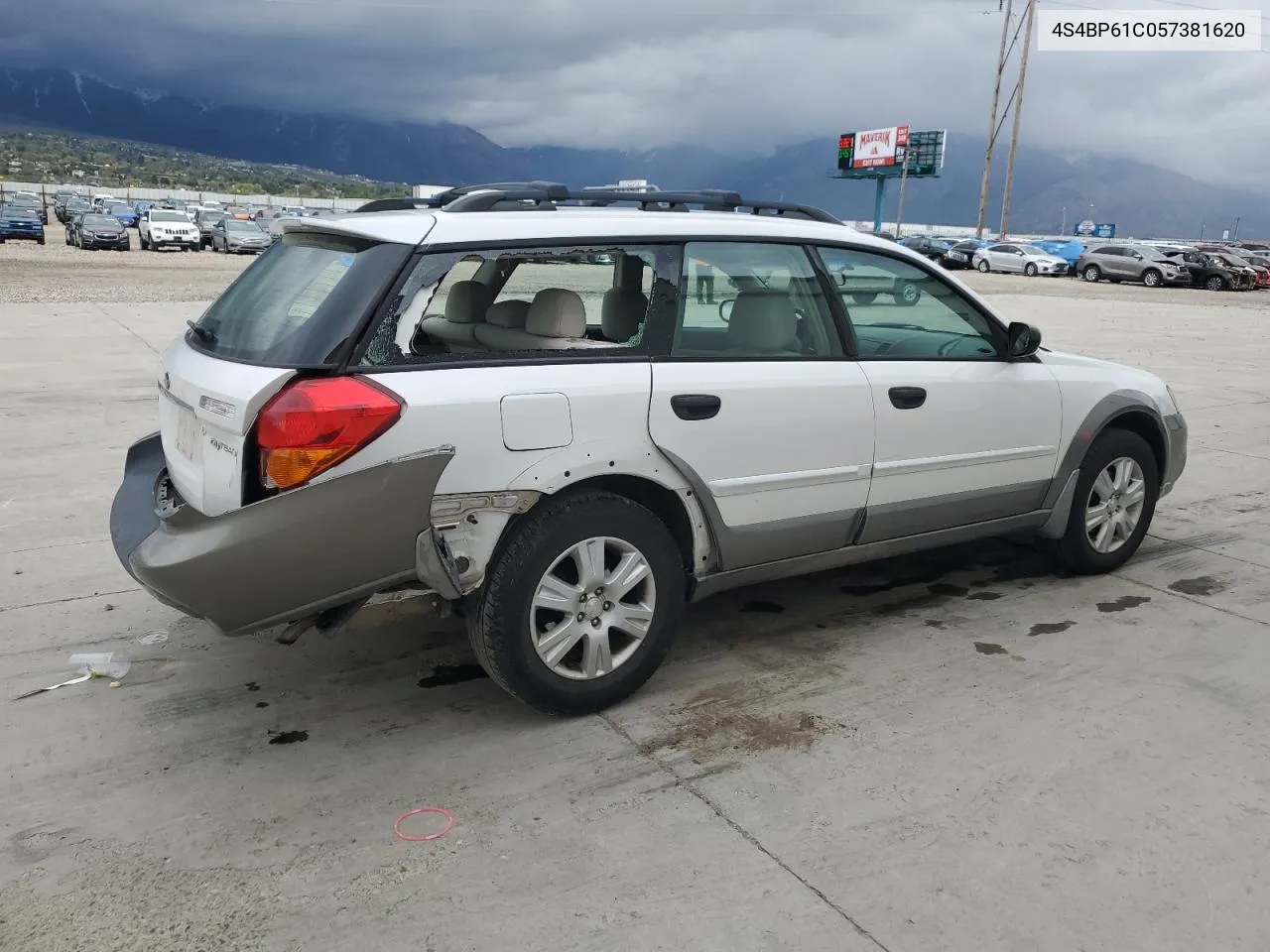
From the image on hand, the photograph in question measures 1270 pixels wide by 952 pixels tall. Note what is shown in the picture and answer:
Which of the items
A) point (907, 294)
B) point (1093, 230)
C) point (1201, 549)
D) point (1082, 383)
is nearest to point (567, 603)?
point (907, 294)

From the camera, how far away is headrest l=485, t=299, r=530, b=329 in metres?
3.94

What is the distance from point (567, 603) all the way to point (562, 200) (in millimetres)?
1523

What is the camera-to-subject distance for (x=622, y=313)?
3785 mm

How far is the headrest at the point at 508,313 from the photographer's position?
3.94m

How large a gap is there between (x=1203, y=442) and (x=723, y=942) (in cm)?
758

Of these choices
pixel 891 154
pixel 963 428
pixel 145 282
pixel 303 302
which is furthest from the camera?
pixel 891 154

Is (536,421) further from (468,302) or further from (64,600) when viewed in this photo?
(64,600)

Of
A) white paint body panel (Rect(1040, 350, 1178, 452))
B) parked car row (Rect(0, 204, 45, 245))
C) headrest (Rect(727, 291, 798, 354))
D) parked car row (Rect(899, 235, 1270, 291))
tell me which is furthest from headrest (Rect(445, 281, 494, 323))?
parked car row (Rect(0, 204, 45, 245))

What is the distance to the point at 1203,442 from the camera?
8445 millimetres

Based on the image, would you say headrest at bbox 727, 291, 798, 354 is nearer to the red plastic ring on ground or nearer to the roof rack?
the roof rack

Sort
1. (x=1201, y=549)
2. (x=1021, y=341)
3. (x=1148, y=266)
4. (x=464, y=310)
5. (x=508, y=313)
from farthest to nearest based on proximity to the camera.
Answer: (x=1148, y=266)
(x=1201, y=549)
(x=1021, y=341)
(x=464, y=310)
(x=508, y=313)

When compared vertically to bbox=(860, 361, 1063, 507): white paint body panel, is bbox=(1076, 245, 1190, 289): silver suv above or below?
above

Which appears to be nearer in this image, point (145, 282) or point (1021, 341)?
point (1021, 341)

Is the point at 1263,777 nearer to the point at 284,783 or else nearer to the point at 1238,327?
the point at 284,783
